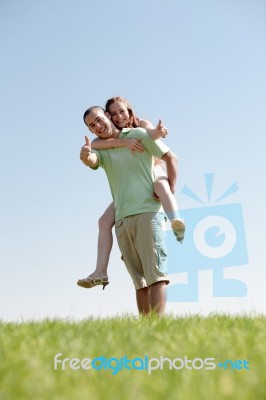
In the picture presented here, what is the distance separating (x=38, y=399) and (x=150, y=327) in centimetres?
193

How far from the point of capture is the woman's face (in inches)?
221

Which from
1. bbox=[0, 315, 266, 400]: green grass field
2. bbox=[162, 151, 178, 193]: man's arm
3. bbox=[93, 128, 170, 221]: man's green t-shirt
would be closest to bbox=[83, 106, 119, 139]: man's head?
bbox=[93, 128, 170, 221]: man's green t-shirt

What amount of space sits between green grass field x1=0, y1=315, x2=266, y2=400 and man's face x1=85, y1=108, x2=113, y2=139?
2.01m

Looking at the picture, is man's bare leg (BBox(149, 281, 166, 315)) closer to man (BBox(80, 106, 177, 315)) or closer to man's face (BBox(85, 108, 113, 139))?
man (BBox(80, 106, 177, 315))

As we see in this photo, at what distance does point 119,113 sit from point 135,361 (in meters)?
3.33

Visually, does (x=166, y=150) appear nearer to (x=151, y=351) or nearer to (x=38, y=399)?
(x=151, y=351)

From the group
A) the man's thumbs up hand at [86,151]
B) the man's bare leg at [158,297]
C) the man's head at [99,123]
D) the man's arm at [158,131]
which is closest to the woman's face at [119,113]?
the man's head at [99,123]

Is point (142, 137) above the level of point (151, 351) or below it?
above

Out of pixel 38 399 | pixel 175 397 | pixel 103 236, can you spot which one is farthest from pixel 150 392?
pixel 103 236

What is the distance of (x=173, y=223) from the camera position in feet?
16.7

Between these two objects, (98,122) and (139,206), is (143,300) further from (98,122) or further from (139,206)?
(98,122)

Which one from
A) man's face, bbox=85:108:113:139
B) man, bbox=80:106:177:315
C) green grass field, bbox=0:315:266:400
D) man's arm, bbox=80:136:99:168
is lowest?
green grass field, bbox=0:315:266:400

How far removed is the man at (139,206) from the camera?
205 inches

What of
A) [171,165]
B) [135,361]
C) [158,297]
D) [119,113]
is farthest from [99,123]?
[135,361]
